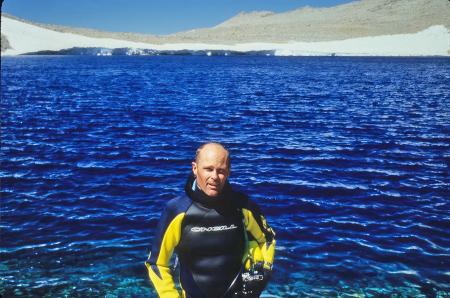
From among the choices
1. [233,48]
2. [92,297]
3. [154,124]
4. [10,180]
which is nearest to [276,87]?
[154,124]

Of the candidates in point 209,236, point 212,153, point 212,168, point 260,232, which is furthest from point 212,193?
point 260,232

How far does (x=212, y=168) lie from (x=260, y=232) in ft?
4.97

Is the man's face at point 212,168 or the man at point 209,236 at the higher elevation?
the man's face at point 212,168

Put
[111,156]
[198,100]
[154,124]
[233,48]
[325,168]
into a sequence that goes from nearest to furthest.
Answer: [325,168] < [111,156] < [154,124] < [198,100] < [233,48]

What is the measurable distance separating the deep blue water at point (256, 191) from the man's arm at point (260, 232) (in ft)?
12.7

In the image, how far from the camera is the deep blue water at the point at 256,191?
10039 millimetres

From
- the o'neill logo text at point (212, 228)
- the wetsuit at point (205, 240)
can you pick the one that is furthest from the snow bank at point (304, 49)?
the o'neill logo text at point (212, 228)

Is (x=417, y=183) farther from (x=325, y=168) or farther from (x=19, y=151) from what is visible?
(x=19, y=151)

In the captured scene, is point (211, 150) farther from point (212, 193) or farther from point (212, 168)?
point (212, 193)

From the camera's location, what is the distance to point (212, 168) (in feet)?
16.5

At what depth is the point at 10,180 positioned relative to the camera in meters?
17.2

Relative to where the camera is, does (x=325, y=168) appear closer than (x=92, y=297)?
No

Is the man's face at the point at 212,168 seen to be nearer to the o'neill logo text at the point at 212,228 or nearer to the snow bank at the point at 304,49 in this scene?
the o'neill logo text at the point at 212,228

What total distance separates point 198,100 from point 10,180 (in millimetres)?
27643
